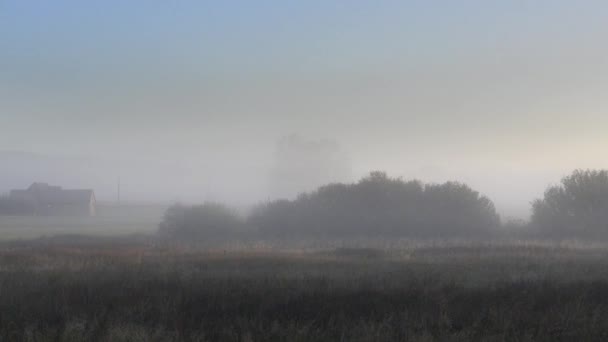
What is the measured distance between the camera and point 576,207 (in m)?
37.3

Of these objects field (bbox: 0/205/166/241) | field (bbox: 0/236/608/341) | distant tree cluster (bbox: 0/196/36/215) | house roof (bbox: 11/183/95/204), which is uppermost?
house roof (bbox: 11/183/95/204)

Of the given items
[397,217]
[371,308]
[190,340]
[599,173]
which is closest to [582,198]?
[599,173]

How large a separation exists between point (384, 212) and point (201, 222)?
1415 centimetres

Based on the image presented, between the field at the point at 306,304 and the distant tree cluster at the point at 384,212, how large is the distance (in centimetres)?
2500

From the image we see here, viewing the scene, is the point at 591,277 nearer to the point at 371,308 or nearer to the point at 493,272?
the point at 493,272

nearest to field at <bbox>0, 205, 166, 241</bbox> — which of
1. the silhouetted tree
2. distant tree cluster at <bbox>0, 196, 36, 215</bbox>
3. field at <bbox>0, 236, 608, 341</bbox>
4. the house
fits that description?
the house

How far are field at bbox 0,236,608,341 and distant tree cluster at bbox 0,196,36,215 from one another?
76401 mm

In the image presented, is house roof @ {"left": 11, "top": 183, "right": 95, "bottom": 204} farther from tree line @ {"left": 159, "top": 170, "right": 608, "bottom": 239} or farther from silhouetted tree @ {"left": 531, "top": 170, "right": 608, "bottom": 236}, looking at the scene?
silhouetted tree @ {"left": 531, "top": 170, "right": 608, "bottom": 236}

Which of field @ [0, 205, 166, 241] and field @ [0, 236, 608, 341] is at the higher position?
field @ [0, 205, 166, 241]

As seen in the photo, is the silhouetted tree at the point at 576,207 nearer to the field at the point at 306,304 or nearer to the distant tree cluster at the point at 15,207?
the field at the point at 306,304

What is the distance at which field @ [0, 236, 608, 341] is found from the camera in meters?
8.08

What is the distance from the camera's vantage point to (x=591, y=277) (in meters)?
12.5

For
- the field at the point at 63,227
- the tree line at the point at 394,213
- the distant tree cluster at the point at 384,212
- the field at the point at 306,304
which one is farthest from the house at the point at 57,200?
the field at the point at 306,304

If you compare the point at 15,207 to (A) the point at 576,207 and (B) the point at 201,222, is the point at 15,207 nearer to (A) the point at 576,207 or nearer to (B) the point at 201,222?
(B) the point at 201,222
